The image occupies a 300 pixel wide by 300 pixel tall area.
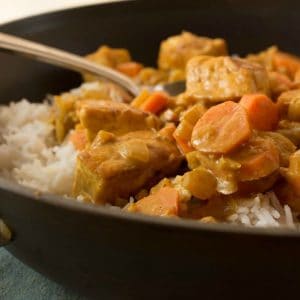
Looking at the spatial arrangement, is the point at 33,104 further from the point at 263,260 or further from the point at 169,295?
the point at 263,260

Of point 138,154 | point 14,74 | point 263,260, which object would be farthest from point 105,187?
point 14,74

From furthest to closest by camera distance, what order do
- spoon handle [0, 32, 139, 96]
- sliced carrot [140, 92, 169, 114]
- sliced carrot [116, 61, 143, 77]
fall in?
sliced carrot [116, 61, 143, 77] < spoon handle [0, 32, 139, 96] < sliced carrot [140, 92, 169, 114]

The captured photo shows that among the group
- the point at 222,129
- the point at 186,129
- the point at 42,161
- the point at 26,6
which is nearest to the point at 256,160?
the point at 222,129

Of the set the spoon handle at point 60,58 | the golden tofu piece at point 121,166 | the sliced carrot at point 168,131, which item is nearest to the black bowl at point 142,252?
the golden tofu piece at point 121,166

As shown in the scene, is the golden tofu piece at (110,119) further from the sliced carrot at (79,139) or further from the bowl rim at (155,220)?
the bowl rim at (155,220)

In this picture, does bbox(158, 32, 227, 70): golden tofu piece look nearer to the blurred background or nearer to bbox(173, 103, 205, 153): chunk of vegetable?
bbox(173, 103, 205, 153): chunk of vegetable

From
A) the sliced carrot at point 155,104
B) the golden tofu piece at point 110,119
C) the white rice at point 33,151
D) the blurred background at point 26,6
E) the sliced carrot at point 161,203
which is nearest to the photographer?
the sliced carrot at point 161,203

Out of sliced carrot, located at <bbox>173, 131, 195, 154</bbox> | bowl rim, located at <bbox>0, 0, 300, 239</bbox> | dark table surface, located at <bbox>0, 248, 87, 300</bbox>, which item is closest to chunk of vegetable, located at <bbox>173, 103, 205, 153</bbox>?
sliced carrot, located at <bbox>173, 131, 195, 154</bbox>
